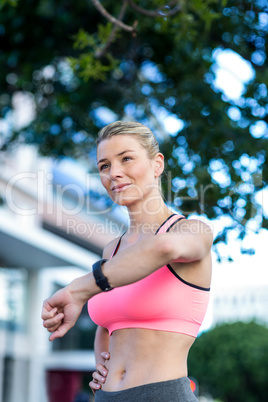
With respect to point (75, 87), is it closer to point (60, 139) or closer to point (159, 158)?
point (60, 139)

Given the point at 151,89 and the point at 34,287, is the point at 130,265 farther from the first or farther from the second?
the point at 34,287

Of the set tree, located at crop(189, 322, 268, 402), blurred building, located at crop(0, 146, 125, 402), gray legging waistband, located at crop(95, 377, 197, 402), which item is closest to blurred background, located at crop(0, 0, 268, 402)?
gray legging waistband, located at crop(95, 377, 197, 402)

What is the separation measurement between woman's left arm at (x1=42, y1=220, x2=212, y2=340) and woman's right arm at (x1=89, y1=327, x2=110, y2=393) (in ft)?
1.36

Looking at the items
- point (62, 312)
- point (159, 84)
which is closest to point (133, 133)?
point (62, 312)

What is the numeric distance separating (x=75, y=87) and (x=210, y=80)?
1957 mm

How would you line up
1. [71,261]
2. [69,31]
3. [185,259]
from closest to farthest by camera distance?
[185,259] → [69,31] → [71,261]

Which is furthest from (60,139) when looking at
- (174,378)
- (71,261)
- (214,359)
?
(214,359)

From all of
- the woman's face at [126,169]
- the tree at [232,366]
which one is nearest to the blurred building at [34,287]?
the tree at [232,366]

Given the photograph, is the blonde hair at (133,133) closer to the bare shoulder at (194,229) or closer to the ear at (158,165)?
the ear at (158,165)

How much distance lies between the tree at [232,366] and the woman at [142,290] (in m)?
31.0

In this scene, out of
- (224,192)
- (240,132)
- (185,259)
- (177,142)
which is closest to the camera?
(185,259)

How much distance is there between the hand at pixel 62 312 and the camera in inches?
68.4

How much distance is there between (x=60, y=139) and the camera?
6973mm

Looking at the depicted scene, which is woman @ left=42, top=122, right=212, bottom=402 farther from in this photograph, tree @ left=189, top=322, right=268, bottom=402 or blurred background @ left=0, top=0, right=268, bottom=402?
tree @ left=189, top=322, right=268, bottom=402
